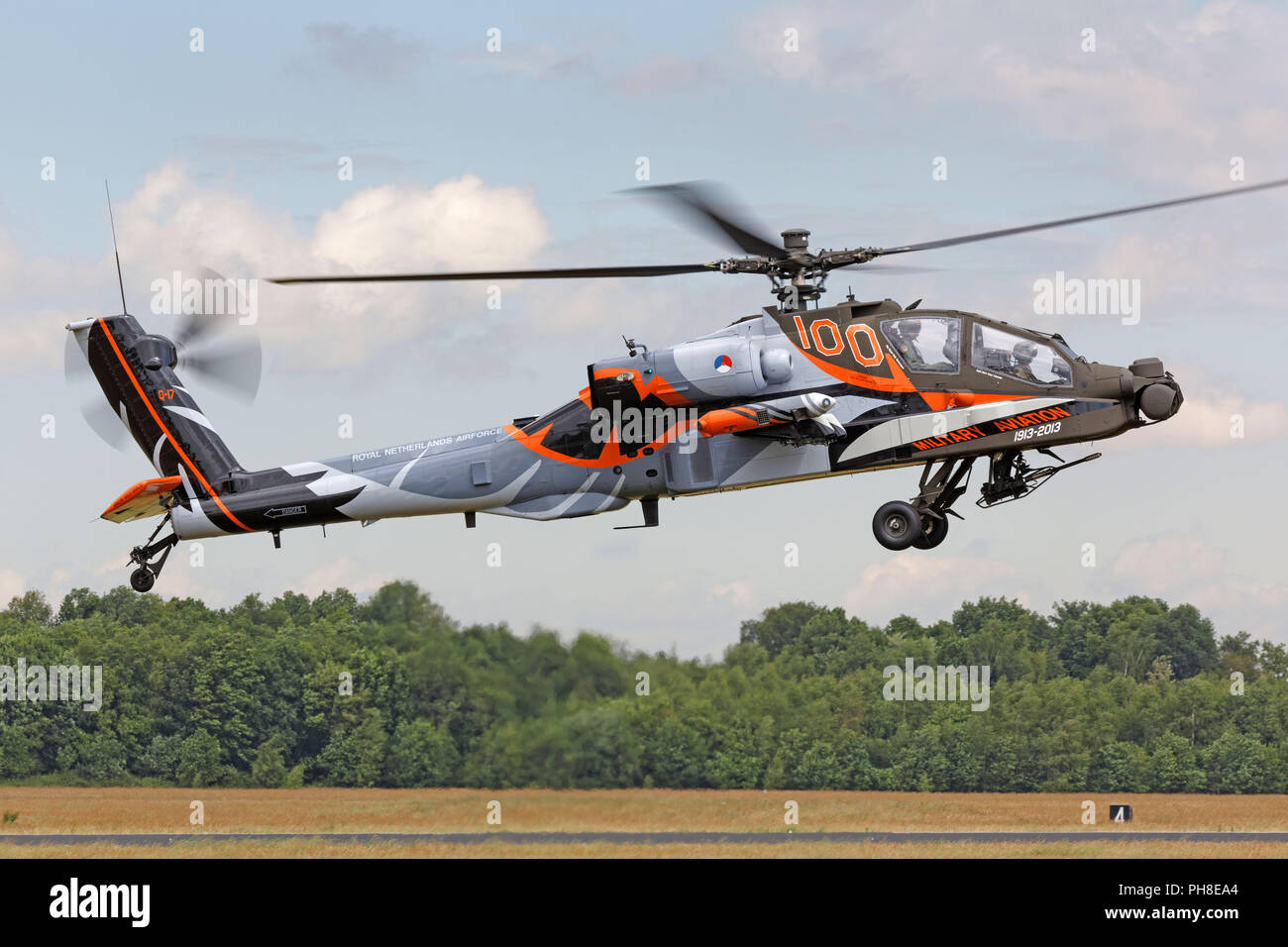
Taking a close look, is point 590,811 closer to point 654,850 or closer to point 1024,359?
point 654,850

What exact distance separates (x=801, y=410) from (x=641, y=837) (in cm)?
1263

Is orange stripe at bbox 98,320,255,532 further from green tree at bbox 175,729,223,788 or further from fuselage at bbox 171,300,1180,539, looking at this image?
green tree at bbox 175,729,223,788

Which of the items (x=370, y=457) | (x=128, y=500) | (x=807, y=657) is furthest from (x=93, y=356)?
(x=807, y=657)

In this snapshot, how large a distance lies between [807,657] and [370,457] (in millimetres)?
16675

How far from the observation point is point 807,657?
1527 inches

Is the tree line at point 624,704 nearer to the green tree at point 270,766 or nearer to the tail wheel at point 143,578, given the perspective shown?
the green tree at point 270,766

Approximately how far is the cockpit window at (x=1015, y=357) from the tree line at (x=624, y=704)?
7.36 meters

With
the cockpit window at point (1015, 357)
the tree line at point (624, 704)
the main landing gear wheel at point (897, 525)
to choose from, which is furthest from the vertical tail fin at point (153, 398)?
the cockpit window at point (1015, 357)

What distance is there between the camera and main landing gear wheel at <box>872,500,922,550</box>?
22.2m

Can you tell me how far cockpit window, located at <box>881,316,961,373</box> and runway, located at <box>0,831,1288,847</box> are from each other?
31.5 ft

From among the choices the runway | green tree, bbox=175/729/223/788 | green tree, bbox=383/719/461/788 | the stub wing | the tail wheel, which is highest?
the stub wing

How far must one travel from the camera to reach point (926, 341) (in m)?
21.8

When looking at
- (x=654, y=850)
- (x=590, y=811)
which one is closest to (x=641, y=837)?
(x=654, y=850)

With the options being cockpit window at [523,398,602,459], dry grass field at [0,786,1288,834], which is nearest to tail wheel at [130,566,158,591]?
dry grass field at [0,786,1288,834]
